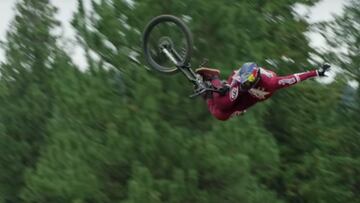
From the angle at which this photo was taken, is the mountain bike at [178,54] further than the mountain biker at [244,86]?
Yes

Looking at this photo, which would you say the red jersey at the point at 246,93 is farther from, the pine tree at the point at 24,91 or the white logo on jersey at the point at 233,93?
the pine tree at the point at 24,91

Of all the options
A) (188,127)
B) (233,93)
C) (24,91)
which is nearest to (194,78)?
(233,93)

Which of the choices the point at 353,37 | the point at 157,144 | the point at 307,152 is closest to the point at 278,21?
the point at 353,37

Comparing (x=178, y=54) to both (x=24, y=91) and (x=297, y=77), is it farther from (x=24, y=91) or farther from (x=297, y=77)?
(x=24, y=91)

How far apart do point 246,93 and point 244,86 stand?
0.22 m

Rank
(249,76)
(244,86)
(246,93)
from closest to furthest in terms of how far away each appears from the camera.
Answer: (249,76) → (244,86) → (246,93)

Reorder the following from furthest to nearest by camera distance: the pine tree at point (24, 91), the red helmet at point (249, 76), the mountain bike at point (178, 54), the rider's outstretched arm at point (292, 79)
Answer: the pine tree at point (24, 91), the mountain bike at point (178, 54), the red helmet at point (249, 76), the rider's outstretched arm at point (292, 79)

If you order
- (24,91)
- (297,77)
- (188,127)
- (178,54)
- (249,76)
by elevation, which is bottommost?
(24,91)

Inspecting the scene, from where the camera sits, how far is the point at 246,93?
838 centimetres

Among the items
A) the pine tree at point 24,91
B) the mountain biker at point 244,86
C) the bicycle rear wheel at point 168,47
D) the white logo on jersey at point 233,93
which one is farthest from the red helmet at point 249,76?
the pine tree at point 24,91

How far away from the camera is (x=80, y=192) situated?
49.2 feet

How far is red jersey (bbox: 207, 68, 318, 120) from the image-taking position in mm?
7914

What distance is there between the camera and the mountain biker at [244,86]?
8.01m

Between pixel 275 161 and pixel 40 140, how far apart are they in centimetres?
1069
